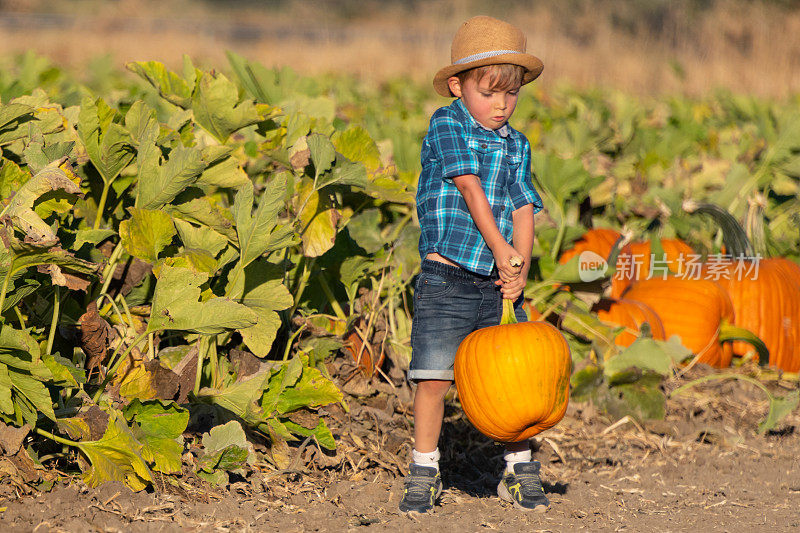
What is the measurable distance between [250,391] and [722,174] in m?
3.17

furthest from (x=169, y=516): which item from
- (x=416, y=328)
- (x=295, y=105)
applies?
(x=295, y=105)

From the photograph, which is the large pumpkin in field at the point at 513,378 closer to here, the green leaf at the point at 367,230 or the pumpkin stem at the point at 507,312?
the pumpkin stem at the point at 507,312

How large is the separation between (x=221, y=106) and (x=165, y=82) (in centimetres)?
24

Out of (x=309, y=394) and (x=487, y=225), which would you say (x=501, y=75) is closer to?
(x=487, y=225)

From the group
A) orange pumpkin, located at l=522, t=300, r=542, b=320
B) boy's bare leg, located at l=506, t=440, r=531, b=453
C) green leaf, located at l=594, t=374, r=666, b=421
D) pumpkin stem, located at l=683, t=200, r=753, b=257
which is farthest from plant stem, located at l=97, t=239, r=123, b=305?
pumpkin stem, located at l=683, t=200, r=753, b=257

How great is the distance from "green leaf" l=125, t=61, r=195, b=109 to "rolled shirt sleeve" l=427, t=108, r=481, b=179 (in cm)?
88

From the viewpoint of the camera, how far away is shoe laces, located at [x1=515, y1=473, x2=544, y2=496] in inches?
96.7

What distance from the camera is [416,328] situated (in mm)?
2473

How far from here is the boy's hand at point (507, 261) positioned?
7.49 ft

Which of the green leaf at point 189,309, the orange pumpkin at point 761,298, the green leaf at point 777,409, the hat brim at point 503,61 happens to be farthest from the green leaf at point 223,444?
the orange pumpkin at point 761,298

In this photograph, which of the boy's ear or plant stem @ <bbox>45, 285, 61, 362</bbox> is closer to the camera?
plant stem @ <bbox>45, 285, 61, 362</bbox>

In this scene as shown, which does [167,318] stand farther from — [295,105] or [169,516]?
[295,105]

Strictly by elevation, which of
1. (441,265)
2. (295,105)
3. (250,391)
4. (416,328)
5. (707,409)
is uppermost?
(295,105)

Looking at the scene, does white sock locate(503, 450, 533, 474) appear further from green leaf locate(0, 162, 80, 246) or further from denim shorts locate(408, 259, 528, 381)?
green leaf locate(0, 162, 80, 246)
